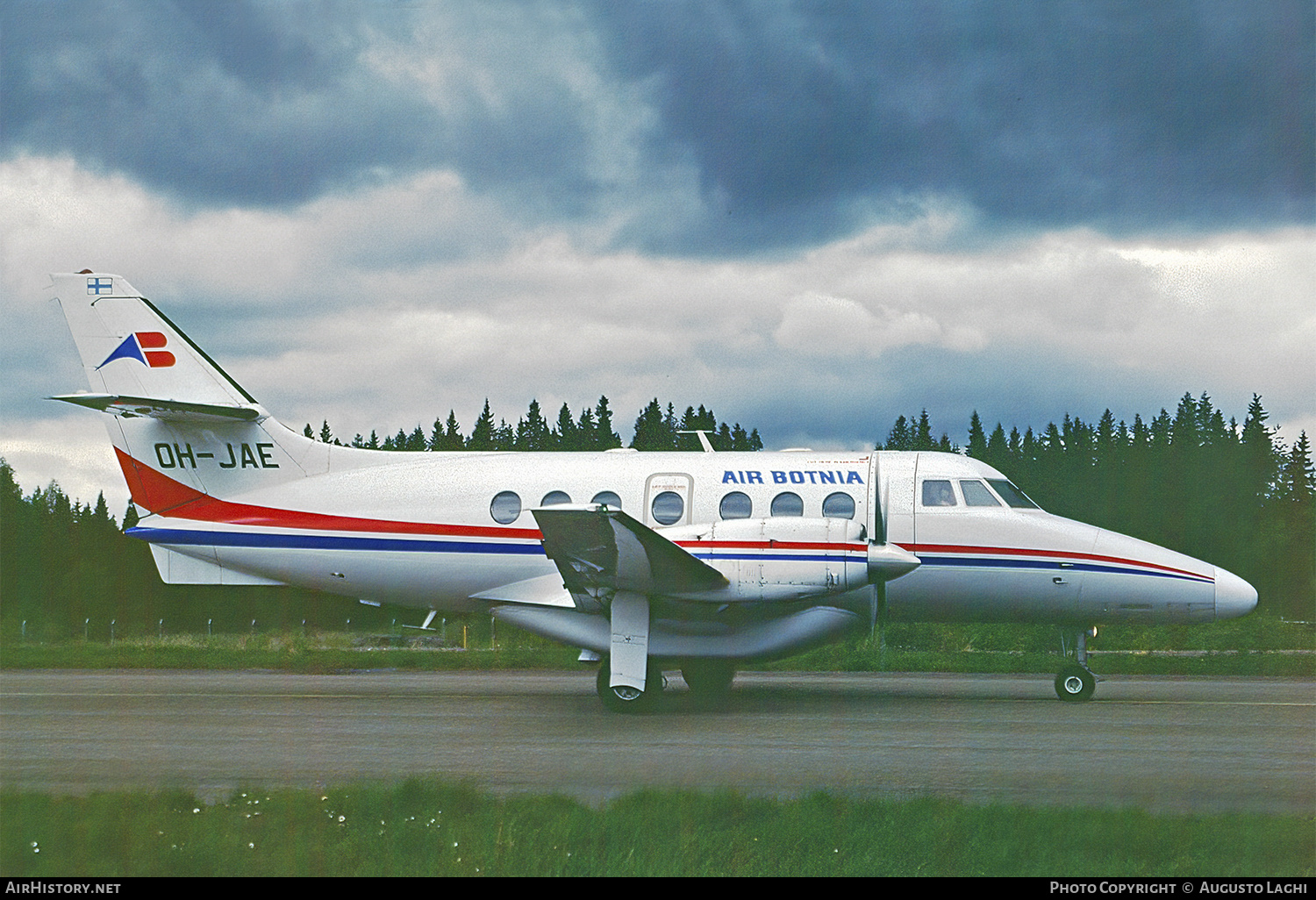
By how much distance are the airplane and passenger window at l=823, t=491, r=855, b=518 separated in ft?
0.08

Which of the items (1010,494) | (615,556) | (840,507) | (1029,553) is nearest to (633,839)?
(615,556)

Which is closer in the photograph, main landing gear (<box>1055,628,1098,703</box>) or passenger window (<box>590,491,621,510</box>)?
main landing gear (<box>1055,628,1098,703</box>)

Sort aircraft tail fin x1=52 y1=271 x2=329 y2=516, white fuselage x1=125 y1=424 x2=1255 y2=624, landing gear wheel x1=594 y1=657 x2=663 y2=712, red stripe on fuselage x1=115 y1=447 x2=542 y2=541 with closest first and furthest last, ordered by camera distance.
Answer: landing gear wheel x1=594 y1=657 x2=663 y2=712
white fuselage x1=125 y1=424 x2=1255 y2=624
red stripe on fuselage x1=115 y1=447 x2=542 y2=541
aircraft tail fin x1=52 y1=271 x2=329 y2=516

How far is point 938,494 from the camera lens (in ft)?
50.1

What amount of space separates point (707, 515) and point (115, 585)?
146ft

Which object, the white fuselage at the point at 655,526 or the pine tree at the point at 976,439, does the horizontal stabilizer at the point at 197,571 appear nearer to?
the white fuselage at the point at 655,526

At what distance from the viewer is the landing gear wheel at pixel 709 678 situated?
15008mm

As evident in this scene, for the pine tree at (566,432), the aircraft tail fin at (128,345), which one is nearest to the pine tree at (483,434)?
the pine tree at (566,432)

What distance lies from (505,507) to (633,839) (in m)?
9.30

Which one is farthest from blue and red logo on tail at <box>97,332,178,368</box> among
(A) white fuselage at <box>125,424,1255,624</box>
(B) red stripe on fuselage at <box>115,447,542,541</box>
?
(B) red stripe on fuselage at <box>115,447,542,541</box>

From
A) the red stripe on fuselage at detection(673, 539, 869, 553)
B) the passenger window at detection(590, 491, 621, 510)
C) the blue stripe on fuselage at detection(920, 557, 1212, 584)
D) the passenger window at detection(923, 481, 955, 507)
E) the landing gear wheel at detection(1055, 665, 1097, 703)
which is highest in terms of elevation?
the passenger window at detection(923, 481, 955, 507)

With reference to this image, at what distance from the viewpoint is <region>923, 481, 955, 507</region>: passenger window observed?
15.2 meters

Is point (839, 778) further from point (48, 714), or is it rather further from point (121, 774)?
point (48, 714)

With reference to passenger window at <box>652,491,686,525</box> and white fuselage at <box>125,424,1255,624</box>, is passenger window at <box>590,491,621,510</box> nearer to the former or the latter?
white fuselage at <box>125,424,1255,624</box>
